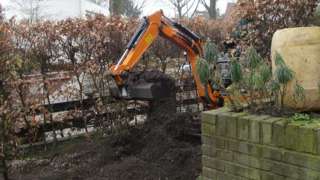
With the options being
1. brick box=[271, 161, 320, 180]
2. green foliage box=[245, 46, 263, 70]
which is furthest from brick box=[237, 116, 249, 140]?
green foliage box=[245, 46, 263, 70]

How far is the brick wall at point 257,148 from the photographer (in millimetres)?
4070

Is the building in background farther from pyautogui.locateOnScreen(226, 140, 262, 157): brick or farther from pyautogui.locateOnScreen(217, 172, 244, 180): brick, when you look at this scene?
pyautogui.locateOnScreen(226, 140, 262, 157): brick

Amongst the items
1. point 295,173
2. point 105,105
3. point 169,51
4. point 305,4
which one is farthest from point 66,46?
point 295,173

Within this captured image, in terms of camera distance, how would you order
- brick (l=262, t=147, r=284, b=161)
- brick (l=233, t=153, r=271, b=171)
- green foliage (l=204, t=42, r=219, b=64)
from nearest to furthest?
brick (l=262, t=147, r=284, b=161) → brick (l=233, t=153, r=271, b=171) → green foliage (l=204, t=42, r=219, b=64)

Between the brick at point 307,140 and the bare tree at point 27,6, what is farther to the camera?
the bare tree at point 27,6

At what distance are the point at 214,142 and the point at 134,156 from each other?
267 centimetres

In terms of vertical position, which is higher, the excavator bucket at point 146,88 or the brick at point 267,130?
the excavator bucket at point 146,88

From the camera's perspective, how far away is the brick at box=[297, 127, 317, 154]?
401cm

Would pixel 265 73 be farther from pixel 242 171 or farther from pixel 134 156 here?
pixel 134 156

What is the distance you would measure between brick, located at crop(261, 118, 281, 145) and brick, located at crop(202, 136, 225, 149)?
1.75 feet

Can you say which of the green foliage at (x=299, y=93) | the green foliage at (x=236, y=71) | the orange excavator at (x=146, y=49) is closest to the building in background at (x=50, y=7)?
the orange excavator at (x=146, y=49)

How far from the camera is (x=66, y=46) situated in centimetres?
904

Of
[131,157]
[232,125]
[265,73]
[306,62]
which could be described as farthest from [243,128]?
[131,157]

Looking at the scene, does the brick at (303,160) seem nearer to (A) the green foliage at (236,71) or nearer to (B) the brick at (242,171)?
(B) the brick at (242,171)
